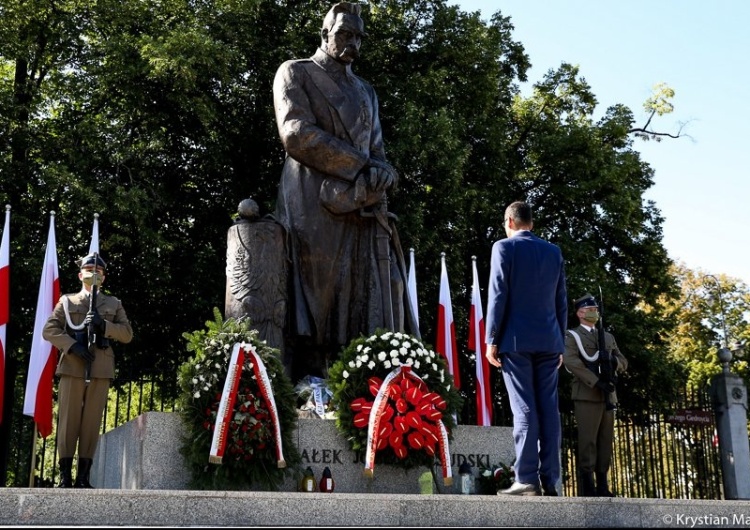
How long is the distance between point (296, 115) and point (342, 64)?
822 millimetres

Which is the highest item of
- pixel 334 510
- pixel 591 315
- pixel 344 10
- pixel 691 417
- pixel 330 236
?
pixel 344 10

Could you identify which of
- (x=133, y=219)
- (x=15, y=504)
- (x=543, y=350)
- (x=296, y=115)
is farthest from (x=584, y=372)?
(x=133, y=219)

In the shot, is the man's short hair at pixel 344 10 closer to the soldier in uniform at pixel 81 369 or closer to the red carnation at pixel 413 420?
the soldier in uniform at pixel 81 369

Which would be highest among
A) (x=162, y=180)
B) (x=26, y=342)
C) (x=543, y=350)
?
(x=162, y=180)

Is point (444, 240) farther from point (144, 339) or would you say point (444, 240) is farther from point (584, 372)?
point (584, 372)

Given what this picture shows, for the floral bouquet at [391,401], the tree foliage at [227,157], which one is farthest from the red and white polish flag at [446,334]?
the floral bouquet at [391,401]

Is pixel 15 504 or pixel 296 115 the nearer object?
pixel 15 504

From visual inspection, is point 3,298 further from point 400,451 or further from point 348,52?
point 400,451

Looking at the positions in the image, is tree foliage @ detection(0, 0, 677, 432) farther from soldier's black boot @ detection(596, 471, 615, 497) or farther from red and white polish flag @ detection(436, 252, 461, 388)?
soldier's black boot @ detection(596, 471, 615, 497)

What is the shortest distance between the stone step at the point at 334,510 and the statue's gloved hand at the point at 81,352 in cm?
299

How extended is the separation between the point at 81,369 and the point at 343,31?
402 centimetres

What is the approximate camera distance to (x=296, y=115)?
29.5 ft

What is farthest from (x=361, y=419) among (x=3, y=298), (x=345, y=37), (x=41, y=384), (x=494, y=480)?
(x=3, y=298)

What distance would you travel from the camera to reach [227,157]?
20.1 m
